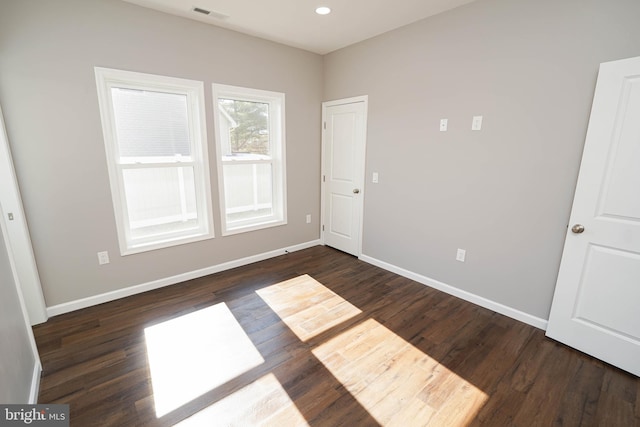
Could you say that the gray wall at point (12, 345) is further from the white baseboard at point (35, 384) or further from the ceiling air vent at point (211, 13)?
the ceiling air vent at point (211, 13)

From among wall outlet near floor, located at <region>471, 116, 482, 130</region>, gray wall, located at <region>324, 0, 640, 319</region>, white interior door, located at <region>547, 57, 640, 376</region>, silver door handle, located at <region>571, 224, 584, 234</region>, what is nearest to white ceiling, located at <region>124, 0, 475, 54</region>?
gray wall, located at <region>324, 0, 640, 319</region>

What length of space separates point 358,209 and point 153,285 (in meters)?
2.57

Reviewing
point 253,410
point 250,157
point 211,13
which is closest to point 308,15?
point 211,13

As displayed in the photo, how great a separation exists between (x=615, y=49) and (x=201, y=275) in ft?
13.4

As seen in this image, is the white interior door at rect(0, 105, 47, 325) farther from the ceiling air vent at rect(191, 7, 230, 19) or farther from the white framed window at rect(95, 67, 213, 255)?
the ceiling air vent at rect(191, 7, 230, 19)

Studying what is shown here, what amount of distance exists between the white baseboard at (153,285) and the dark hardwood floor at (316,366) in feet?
0.26

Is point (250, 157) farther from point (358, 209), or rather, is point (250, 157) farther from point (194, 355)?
point (194, 355)

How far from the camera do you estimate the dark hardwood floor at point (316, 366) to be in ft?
5.34

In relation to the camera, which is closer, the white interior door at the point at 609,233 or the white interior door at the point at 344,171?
the white interior door at the point at 609,233

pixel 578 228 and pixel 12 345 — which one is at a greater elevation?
pixel 578 228

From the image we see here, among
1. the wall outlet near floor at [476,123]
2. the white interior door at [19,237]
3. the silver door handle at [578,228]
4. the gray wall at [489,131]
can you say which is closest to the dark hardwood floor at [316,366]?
the white interior door at [19,237]

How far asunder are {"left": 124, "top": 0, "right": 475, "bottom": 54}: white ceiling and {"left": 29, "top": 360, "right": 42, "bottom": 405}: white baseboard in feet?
9.68
